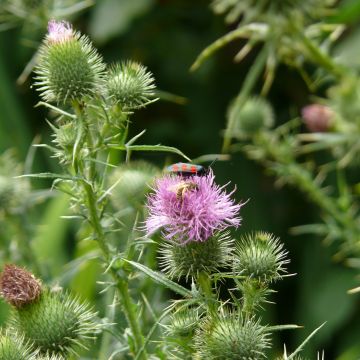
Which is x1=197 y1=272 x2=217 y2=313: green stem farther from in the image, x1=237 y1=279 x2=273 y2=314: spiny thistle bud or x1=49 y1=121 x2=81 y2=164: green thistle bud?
x1=49 y1=121 x2=81 y2=164: green thistle bud

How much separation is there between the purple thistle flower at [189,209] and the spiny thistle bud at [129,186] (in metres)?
0.77

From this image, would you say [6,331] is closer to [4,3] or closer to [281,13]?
[281,13]

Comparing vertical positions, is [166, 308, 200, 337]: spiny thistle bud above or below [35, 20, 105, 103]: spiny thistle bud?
below

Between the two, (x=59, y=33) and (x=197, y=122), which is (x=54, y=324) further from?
(x=197, y=122)

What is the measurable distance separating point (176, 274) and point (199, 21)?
13.7 feet

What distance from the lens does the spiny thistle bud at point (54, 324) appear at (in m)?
1.61

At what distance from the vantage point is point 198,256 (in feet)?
5.08

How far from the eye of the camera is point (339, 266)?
4.18 metres

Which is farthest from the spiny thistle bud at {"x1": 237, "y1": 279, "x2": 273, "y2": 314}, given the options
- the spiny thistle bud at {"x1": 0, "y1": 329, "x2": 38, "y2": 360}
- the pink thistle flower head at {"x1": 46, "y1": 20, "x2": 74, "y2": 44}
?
the pink thistle flower head at {"x1": 46, "y1": 20, "x2": 74, "y2": 44}

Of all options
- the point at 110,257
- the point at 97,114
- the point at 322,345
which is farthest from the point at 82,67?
the point at 322,345

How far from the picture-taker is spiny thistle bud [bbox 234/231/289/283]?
151cm

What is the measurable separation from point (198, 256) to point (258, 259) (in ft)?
0.39

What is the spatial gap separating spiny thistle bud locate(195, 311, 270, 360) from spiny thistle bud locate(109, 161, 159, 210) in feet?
2.93

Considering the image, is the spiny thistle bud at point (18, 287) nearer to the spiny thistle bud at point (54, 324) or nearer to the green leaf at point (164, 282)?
the spiny thistle bud at point (54, 324)
